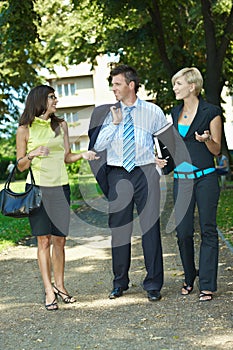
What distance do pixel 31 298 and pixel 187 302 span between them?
172cm

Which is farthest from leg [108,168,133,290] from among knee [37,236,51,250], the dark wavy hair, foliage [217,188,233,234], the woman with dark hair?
foliage [217,188,233,234]

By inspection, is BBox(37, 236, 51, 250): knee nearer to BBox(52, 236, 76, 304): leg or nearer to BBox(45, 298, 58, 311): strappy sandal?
BBox(52, 236, 76, 304): leg

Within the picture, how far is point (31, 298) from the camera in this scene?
7613 millimetres

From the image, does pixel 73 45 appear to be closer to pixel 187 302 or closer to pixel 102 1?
pixel 102 1

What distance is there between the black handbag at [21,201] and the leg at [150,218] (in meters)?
1.01

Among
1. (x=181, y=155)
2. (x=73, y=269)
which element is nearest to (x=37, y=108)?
(x=181, y=155)

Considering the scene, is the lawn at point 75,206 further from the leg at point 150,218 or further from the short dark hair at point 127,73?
the short dark hair at point 127,73

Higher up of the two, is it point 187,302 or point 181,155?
point 181,155

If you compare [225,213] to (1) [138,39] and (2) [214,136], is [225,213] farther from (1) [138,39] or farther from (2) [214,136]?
(2) [214,136]

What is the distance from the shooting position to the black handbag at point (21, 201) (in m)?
6.80

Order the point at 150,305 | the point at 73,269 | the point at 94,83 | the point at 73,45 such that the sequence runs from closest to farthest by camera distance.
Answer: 1. the point at 150,305
2. the point at 73,269
3. the point at 73,45
4. the point at 94,83

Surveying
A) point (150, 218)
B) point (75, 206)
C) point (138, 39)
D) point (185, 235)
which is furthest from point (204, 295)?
point (138, 39)

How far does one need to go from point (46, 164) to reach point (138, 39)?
14.9 meters

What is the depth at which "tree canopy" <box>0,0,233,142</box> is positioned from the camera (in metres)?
19.7
